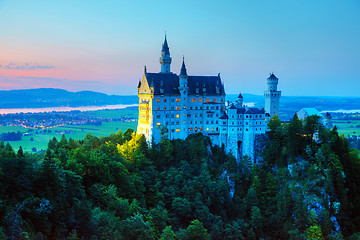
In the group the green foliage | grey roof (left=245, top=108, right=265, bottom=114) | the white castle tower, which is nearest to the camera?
the green foliage

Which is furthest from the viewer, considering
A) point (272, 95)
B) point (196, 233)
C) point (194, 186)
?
point (272, 95)

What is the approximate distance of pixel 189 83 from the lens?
3900 inches

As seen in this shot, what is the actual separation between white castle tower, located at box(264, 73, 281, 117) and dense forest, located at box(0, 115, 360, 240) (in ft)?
29.5

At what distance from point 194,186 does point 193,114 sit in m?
22.7

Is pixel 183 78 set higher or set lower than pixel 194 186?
higher

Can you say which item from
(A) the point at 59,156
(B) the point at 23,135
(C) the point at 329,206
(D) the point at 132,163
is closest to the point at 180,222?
(D) the point at 132,163

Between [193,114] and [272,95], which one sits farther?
[272,95]

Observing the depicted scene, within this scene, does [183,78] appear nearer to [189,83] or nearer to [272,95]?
[189,83]

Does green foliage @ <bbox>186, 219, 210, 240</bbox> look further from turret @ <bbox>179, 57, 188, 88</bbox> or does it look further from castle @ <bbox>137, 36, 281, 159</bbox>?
turret @ <bbox>179, 57, 188, 88</bbox>

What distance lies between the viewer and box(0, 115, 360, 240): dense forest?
5219cm

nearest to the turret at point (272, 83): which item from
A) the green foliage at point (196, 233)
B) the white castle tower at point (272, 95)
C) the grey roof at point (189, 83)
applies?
the white castle tower at point (272, 95)

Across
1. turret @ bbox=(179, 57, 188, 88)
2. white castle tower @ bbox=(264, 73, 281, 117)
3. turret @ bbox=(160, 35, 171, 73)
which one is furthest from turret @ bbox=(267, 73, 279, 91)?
turret @ bbox=(160, 35, 171, 73)

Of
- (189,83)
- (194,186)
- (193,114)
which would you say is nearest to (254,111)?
(193,114)

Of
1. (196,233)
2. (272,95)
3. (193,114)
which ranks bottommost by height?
(196,233)
